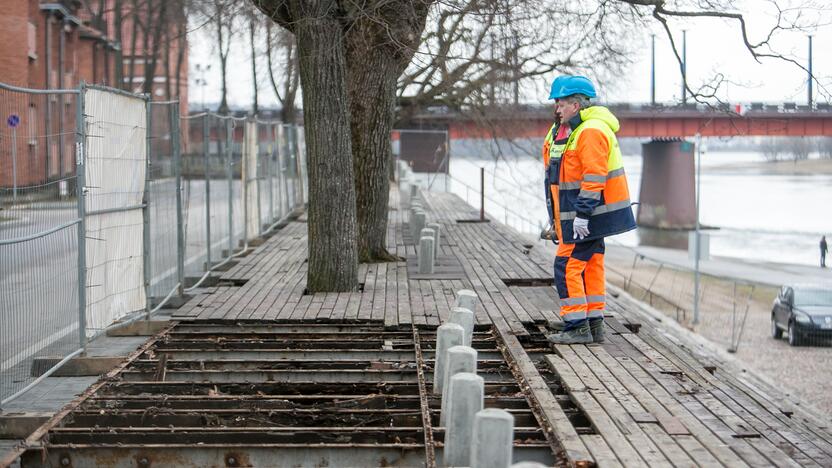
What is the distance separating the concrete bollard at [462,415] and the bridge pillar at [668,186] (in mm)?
69235

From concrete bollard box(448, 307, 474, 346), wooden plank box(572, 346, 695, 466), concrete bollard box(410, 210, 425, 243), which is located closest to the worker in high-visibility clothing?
wooden plank box(572, 346, 695, 466)

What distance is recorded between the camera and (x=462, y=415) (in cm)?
613

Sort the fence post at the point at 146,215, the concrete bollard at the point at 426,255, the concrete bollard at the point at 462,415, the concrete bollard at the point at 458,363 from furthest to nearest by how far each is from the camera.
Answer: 1. the concrete bollard at the point at 426,255
2. the fence post at the point at 146,215
3. the concrete bollard at the point at 458,363
4. the concrete bollard at the point at 462,415

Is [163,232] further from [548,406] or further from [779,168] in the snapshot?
[779,168]

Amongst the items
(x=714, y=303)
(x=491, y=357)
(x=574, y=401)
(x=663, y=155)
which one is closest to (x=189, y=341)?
(x=491, y=357)

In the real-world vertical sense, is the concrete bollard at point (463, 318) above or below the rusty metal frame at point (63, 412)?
above

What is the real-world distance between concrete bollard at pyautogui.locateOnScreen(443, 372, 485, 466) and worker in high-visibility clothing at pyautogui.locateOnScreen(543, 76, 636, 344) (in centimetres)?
336

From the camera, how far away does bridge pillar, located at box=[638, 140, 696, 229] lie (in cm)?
7425

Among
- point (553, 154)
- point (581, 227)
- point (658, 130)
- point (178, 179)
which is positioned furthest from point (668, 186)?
point (581, 227)

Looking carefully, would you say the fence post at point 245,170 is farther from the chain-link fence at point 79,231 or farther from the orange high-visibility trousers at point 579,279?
the orange high-visibility trousers at point 579,279

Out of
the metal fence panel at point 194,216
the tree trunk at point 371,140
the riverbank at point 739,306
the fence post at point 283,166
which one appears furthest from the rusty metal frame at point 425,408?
the riverbank at point 739,306

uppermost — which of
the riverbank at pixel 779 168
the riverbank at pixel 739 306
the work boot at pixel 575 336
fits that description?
the riverbank at pixel 779 168

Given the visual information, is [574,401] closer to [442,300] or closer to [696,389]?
[696,389]

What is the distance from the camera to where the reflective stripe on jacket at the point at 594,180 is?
30.5ft
